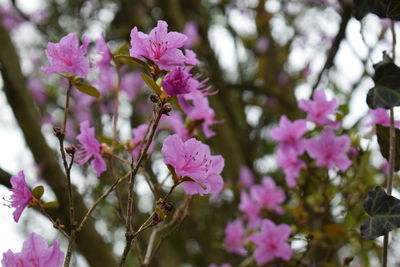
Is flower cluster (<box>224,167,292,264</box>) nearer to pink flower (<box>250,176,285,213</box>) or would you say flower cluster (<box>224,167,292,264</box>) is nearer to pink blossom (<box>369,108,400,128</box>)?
pink flower (<box>250,176,285,213</box>)

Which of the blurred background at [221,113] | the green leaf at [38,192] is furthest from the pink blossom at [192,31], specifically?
the green leaf at [38,192]

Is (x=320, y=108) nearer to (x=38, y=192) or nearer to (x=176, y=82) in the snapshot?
(x=176, y=82)

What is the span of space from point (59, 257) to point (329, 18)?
3.14m

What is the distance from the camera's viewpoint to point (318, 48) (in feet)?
12.2

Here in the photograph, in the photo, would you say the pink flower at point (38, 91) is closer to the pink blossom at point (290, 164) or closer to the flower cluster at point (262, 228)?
the flower cluster at point (262, 228)

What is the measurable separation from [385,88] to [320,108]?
39 cm

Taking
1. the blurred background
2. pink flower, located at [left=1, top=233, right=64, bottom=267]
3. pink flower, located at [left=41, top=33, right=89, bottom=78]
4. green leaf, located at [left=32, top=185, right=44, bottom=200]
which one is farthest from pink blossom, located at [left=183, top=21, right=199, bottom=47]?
pink flower, located at [left=1, top=233, right=64, bottom=267]

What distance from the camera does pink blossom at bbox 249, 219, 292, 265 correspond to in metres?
1.59

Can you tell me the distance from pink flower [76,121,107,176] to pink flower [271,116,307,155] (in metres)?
0.61

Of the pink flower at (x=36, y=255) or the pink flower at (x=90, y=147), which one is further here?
the pink flower at (x=90, y=147)

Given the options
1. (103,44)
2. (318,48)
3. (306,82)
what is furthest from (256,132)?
(103,44)

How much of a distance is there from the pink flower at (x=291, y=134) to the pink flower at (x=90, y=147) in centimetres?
61

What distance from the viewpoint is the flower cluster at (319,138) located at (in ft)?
4.93

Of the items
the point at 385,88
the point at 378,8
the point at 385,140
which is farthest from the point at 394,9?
the point at 385,140
